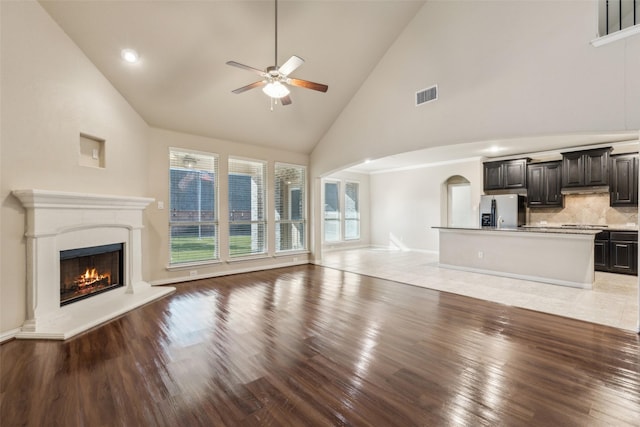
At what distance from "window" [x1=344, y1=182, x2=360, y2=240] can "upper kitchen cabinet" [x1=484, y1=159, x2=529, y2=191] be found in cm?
438

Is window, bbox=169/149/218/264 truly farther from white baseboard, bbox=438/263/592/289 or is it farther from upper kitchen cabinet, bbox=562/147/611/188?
upper kitchen cabinet, bbox=562/147/611/188

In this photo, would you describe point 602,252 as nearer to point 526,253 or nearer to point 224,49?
point 526,253

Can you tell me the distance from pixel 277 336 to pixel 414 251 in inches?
295

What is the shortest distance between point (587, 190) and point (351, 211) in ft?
21.3

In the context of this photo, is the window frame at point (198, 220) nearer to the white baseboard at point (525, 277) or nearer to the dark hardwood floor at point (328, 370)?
the dark hardwood floor at point (328, 370)

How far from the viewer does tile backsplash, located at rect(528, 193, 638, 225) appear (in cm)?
606

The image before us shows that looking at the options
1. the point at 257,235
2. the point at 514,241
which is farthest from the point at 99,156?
the point at 514,241

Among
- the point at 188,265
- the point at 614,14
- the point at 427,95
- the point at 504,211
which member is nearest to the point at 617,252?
the point at 504,211

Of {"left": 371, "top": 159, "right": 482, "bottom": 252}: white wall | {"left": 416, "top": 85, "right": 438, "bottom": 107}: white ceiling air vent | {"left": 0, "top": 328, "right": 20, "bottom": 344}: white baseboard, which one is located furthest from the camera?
{"left": 371, "top": 159, "right": 482, "bottom": 252}: white wall

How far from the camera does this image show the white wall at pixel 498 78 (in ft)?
10.3

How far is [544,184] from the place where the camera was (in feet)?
22.4

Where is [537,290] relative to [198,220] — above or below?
below

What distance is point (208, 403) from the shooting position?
6.13 feet

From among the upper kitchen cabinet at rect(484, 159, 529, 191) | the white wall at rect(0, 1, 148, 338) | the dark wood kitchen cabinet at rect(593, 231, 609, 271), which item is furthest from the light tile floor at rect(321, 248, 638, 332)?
the white wall at rect(0, 1, 148, 338)
